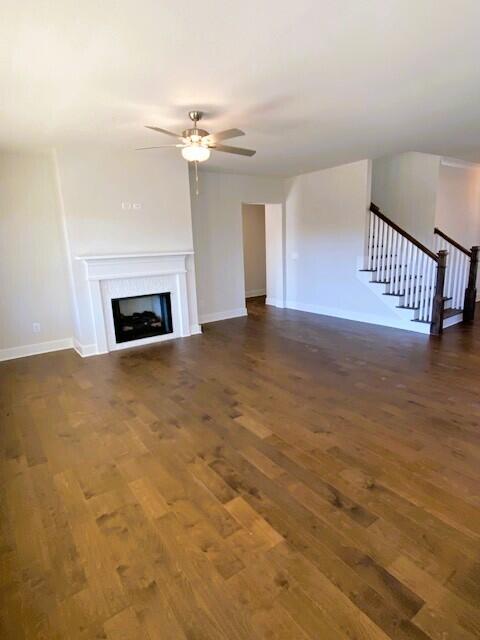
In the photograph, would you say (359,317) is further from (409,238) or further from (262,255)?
(262,255)

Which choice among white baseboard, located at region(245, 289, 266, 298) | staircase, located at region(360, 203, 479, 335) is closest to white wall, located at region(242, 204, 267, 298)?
white baseboard, located at region(245, 289, 266, 298)

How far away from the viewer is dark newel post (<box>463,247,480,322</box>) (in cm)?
591

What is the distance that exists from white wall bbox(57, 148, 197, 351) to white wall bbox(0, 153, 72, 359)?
1.42 feet

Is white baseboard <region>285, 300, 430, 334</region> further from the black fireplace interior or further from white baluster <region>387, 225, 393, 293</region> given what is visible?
the black fireplace interior

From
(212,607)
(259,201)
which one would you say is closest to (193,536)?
(212,607)

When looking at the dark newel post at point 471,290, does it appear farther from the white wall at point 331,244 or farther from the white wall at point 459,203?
the white wall at point 331,244

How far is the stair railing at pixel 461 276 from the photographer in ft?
18.9

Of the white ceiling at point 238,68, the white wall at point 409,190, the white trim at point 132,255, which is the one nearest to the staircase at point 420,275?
the white wall at point 409,190

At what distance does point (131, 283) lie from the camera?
5.05 metres

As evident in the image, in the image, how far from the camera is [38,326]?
496cm

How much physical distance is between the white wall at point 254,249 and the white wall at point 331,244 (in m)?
1.66

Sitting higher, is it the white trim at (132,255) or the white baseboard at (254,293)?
the white trim at (132,255)

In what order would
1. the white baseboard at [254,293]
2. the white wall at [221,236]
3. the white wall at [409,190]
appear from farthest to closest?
the white baseboard at [254,293] → the white wall at [221,236] → the white wall at [409,190]

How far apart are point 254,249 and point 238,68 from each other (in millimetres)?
6535
